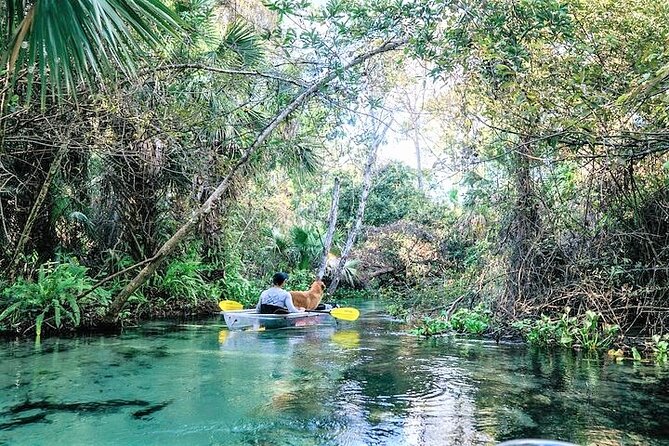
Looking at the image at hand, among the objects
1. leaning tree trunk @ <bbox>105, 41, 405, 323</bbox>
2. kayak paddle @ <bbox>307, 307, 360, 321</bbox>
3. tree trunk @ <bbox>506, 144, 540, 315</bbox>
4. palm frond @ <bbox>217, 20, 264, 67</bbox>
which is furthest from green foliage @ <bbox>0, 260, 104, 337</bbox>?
tree trunk @ <bbox>506, 144, 540, 315</bbox>

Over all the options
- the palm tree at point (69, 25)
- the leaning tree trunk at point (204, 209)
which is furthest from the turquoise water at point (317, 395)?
the palm tree at point (69, 25)

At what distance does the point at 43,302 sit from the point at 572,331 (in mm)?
7555

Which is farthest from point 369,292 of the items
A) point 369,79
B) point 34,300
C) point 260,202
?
point 34,300

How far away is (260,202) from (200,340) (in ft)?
25.1

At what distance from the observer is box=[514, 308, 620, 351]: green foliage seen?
7.48 m

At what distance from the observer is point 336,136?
1062cm

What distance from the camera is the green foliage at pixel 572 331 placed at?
7.48 metres

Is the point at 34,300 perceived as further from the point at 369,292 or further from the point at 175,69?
the point at 369,292

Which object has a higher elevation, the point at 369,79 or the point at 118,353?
the point at 369,79

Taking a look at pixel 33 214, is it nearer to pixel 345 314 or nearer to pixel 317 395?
pixel 345 314

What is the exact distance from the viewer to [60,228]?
1040 centimetres

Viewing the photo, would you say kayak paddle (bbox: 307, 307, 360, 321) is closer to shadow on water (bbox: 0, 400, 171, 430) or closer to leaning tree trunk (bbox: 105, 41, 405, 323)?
leaning tree trunk (bbox: 105, 41, 405, 323)

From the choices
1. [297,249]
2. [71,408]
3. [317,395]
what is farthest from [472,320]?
[297,249]

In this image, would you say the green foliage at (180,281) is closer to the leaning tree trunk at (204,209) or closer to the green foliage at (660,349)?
the leaning tree trunk at (204,209)
